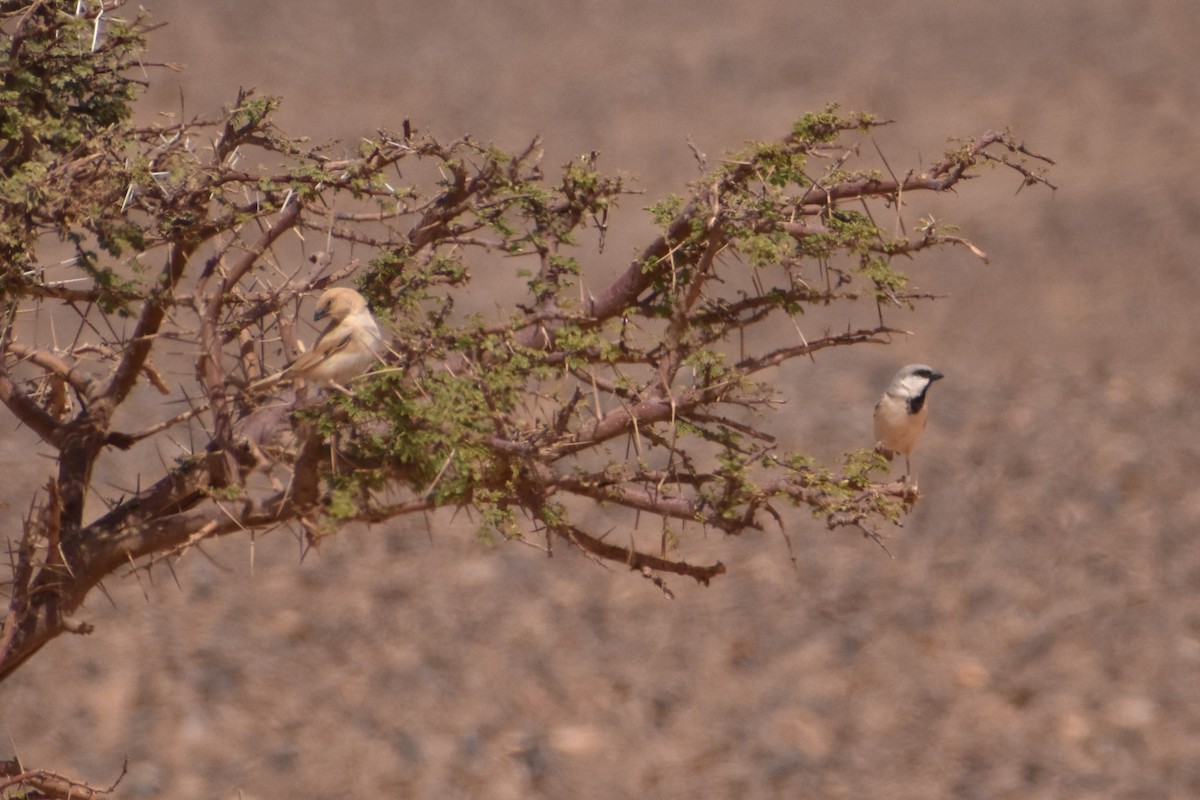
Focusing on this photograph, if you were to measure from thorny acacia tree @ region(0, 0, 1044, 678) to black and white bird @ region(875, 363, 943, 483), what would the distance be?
65.0 inches

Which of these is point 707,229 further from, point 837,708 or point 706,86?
point 706,86

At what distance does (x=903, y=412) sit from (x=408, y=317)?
2.76 meters

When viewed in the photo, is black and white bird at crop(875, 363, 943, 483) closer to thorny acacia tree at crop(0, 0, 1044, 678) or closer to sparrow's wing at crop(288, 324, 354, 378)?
thorny acacia tree at crop(0, 0, 1044, 678)

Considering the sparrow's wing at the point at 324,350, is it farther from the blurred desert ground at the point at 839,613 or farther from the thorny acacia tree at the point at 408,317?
the blurred desert ground at the point at 839,613

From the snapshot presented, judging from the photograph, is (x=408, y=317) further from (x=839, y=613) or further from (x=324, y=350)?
(x=839, y=613)

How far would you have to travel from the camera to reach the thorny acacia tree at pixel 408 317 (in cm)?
452

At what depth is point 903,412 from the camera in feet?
22.3

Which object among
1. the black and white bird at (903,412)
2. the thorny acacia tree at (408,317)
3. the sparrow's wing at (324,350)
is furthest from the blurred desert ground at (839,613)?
the sparrow's wing at (324,350)

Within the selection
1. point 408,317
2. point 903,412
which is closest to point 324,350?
point 408,317

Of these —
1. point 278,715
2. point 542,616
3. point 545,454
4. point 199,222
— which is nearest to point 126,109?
point 199,222

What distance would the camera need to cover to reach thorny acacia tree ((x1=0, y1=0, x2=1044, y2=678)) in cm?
452

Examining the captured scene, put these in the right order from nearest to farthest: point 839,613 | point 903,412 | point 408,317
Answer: point 408,317 < point 903,412 < point 839,613

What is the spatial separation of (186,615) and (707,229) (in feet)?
33.6

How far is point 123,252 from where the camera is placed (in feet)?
15.8
